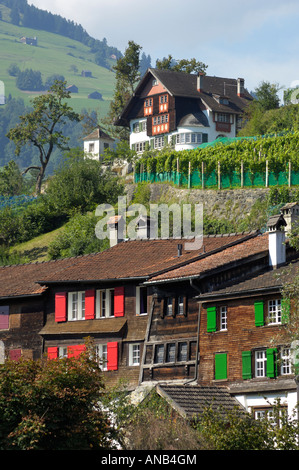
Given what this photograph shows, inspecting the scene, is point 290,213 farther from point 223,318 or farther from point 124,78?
point 124,78

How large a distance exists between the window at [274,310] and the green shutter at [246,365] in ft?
5.53

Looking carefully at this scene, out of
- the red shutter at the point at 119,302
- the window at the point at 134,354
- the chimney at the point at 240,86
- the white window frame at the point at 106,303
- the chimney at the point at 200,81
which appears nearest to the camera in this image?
the window at the point at 134,354

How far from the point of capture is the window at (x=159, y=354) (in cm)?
4494

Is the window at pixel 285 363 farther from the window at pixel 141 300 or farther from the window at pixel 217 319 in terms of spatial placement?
the window at pixel 141 300

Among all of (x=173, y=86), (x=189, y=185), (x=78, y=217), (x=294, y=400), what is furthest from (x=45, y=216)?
(x=294, y=400)

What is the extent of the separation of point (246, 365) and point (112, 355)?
8192 millimetres

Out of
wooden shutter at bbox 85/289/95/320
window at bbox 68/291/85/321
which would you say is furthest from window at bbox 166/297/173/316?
window at bbox 68/291/85/321

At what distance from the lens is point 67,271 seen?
51.2 m

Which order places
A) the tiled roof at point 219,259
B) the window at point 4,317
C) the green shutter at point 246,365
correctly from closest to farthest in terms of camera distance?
the green shutter at point 246,365 < the tiled roof at point 219,259 < the window at point 4,317

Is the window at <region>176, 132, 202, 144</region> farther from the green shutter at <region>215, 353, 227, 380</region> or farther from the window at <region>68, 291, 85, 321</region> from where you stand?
the green shutter at <region>215, 353, 227, 380</region>

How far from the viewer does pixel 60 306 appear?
49.9m

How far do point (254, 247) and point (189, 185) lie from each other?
27.1 meters

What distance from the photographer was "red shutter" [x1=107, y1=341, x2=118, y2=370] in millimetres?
46969

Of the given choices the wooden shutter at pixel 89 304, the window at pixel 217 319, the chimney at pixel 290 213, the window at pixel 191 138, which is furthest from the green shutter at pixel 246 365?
the window at pixel 191 138
